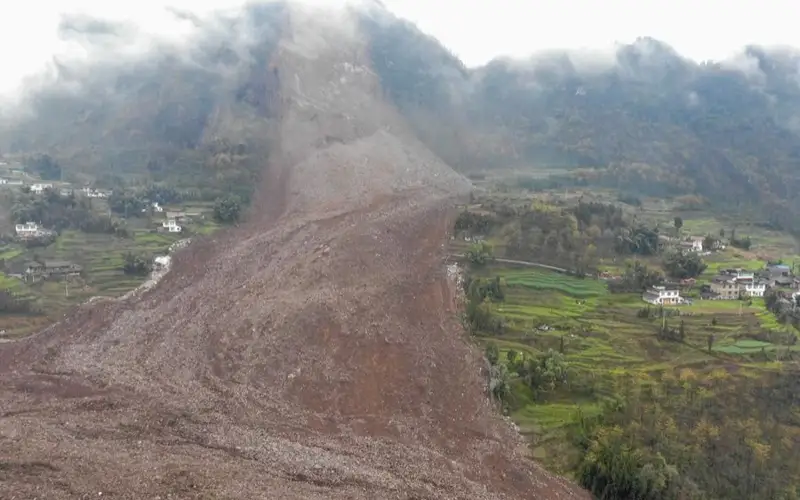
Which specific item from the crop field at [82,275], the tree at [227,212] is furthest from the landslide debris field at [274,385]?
the tree at [227,212]

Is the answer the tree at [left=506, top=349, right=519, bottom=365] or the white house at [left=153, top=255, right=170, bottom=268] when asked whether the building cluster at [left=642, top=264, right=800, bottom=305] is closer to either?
the tree at [left=506, top=349, right=519, bottom=365]

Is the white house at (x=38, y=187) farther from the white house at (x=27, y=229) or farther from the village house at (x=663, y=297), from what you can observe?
the village house at (x=663, y=297)

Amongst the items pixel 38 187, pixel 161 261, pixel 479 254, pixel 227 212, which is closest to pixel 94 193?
pixel 38 187


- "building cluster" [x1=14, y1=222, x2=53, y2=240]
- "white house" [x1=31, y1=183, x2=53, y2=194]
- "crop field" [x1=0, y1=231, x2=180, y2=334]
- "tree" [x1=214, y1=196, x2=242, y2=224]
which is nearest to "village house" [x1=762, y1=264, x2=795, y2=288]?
"tree" [x1=214, y1=196, x2=242, y2=224]

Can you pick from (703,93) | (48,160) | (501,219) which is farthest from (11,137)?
(703,93)

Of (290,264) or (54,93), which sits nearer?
(290,264)

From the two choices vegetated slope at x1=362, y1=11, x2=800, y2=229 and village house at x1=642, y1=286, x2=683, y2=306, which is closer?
village house at x1=642, y1=286, x2=683, y2=306

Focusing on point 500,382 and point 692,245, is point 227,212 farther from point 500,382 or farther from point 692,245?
point 692,245

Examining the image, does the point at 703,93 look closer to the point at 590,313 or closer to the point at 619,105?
the point at 619,105
